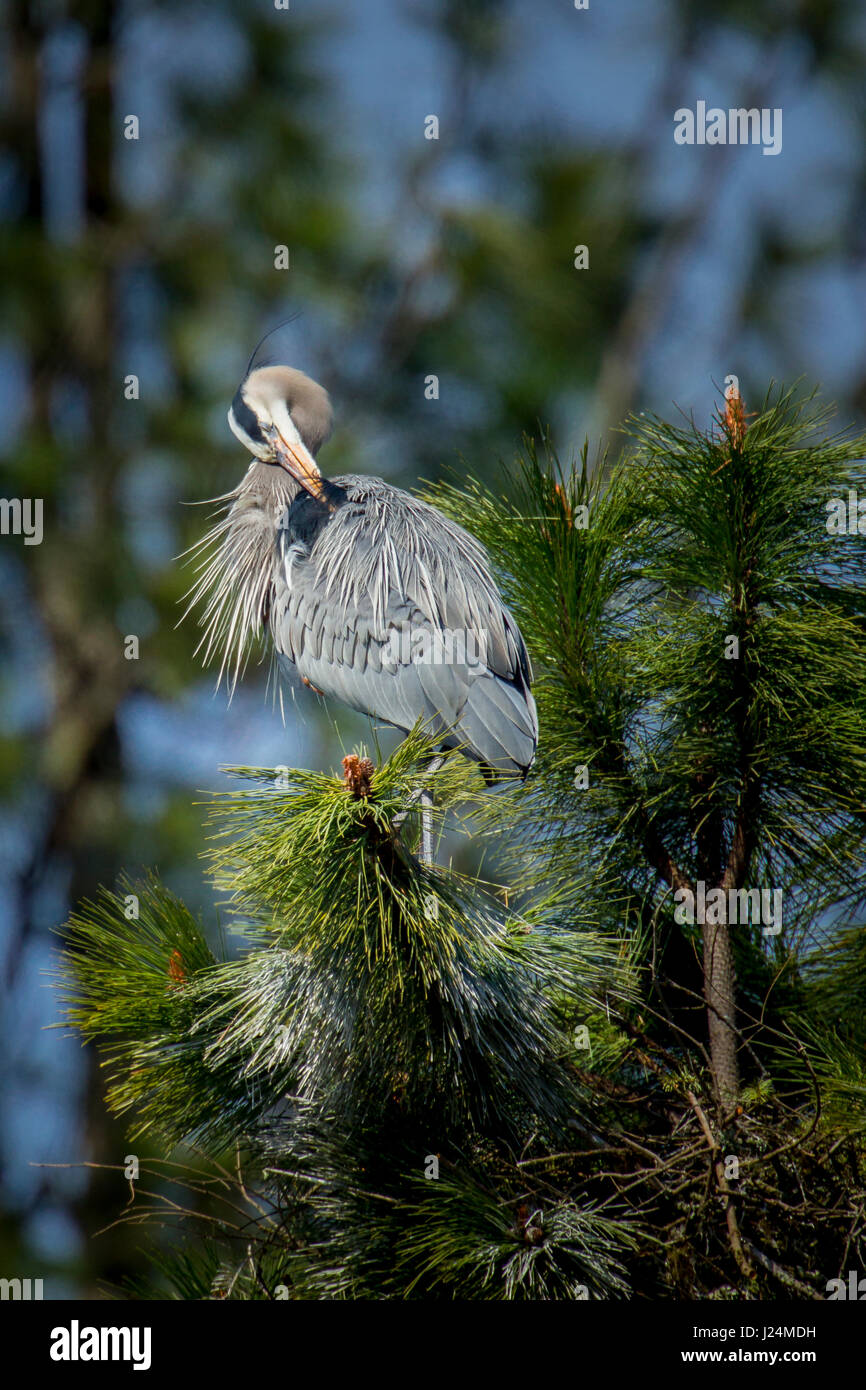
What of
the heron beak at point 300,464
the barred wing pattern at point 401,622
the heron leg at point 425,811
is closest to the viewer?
the heron leg at point 425,811

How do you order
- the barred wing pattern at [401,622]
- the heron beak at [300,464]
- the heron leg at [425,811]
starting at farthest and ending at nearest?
the heron beak at [300,464], the barred wing pattern at [401,622], the heron leg at [425,811]

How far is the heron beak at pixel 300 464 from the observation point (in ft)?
5.78

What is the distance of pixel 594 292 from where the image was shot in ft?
10.8

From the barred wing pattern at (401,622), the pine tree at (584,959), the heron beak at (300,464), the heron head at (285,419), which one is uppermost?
the heron head at (285,419)

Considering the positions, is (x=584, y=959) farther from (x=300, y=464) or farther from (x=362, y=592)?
(x=300, y=464)

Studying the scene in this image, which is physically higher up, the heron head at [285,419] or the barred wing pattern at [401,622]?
the heron head at [285,419]

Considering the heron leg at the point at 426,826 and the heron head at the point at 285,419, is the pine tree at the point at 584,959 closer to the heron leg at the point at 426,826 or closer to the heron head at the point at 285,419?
the heron leg at the point at 426,826

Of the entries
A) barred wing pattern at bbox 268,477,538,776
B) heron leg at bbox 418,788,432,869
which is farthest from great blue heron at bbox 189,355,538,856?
heron leg at bbox 418,788,432,869

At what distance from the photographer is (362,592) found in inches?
66.7

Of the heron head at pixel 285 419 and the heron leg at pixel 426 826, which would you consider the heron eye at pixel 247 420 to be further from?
the heron leg at pixel 426 826

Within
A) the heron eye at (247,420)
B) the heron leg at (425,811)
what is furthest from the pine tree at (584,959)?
the heron eye at (247,420)

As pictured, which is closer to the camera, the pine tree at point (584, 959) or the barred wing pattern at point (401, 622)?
the pine tree at point (584, 959)

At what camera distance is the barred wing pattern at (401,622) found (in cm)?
142

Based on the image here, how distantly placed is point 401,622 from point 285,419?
1.17 feet
